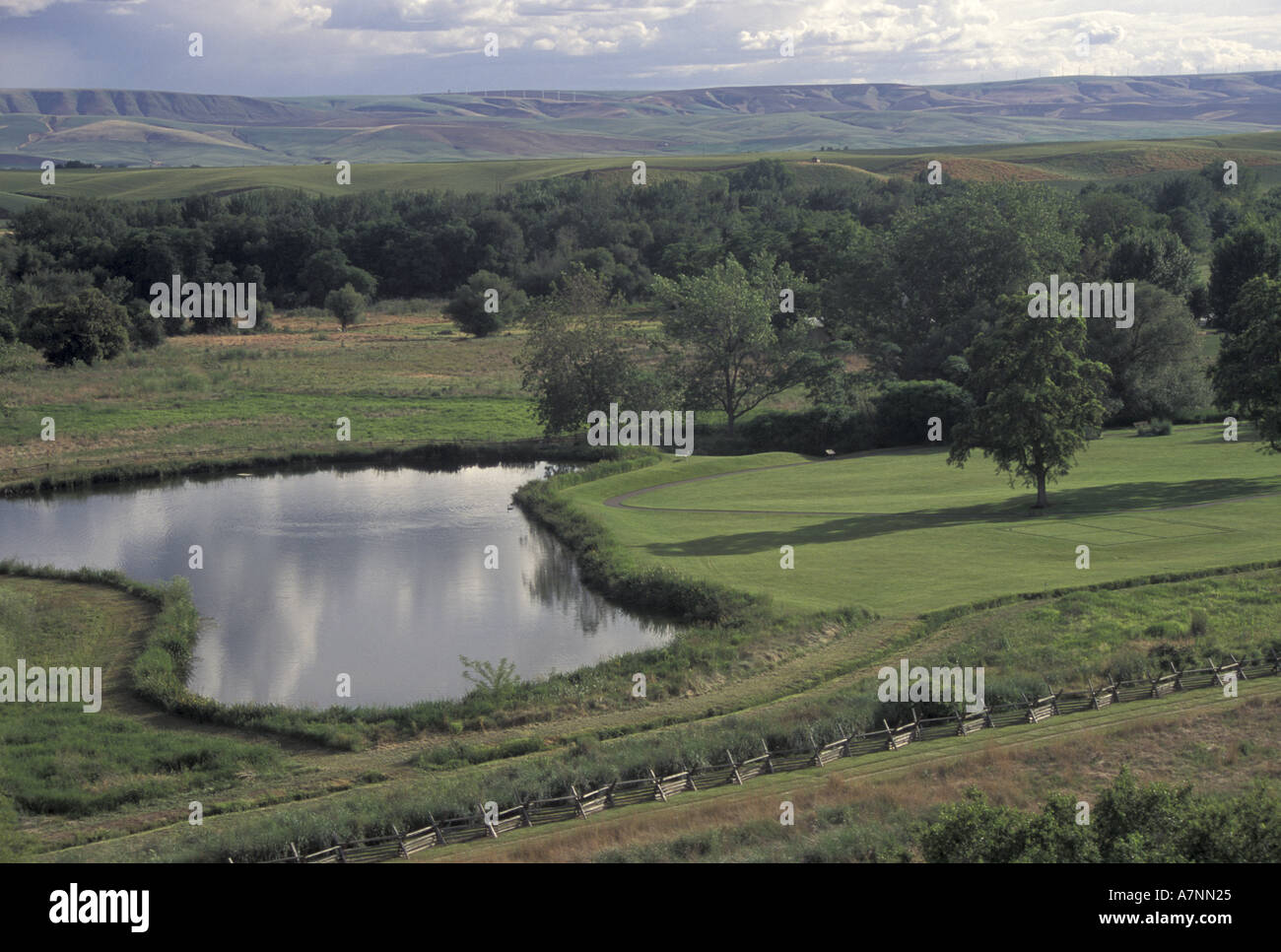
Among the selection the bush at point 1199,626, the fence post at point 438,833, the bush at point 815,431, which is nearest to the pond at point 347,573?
the fence post at point 438,833

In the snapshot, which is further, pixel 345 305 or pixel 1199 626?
pixel 345 305

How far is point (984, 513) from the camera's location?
165 ft

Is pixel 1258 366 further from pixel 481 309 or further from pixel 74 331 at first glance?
pixel 74 331

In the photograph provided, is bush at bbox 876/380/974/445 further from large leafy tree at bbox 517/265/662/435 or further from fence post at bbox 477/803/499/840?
fence post at bbox 477/803/499/840

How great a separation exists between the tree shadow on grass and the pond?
21.0ft

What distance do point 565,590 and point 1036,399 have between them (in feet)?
64.0

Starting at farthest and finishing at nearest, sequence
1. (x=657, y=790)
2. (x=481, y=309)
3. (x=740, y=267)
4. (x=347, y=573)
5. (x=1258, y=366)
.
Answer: (x=481, y=309), (x=740, y=267), (x=1258, y=366), (x=347, y=573), (x=657, y=790)

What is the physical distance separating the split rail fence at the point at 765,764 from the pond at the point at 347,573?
1015cm

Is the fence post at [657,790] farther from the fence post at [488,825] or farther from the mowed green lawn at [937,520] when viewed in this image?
the mowed green lawn at [937,520]

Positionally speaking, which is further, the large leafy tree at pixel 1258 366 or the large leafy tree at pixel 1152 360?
the large leafy tree at pixel 1152 360

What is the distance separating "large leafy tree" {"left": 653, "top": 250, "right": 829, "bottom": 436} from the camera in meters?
75.0

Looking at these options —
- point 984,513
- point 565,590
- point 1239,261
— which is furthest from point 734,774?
point 1239,261

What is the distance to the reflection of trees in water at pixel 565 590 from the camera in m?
41.5

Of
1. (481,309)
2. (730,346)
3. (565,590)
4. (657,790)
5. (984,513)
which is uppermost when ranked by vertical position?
(481,309)
